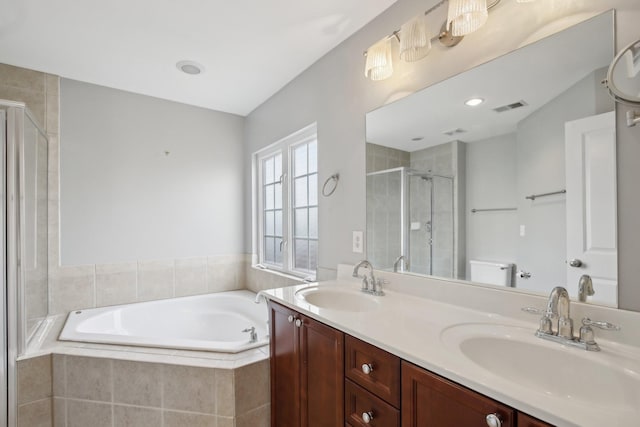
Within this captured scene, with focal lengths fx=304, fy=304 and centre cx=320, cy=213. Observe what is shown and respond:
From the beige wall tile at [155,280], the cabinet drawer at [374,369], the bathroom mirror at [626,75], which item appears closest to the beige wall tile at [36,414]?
the beige wall tile at [155,280]

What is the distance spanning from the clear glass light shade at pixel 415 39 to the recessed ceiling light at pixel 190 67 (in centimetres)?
159

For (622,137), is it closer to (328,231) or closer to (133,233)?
(328,231)

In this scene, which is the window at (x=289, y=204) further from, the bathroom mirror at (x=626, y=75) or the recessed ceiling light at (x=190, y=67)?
the bathroom mirror at (x=626, y=75)

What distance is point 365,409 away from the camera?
3.46 ft

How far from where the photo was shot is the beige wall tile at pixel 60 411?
1784 mm

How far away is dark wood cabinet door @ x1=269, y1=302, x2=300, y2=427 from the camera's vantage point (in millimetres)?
1429

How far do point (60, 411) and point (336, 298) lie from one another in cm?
177

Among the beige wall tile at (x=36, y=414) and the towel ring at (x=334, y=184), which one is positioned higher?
the towel ring at (x=334, y=184)

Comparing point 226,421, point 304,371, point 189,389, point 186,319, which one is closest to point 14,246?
point 189,389

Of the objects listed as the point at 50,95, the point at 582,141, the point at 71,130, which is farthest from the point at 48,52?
the point at 582,141

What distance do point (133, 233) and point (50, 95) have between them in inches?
49.4

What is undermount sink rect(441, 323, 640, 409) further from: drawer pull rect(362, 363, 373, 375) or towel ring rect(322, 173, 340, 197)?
towel ring rect(322, 173, 340, 197)

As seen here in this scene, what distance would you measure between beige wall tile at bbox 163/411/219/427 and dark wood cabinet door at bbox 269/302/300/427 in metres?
0.33

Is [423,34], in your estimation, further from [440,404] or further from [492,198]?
[440,404]
